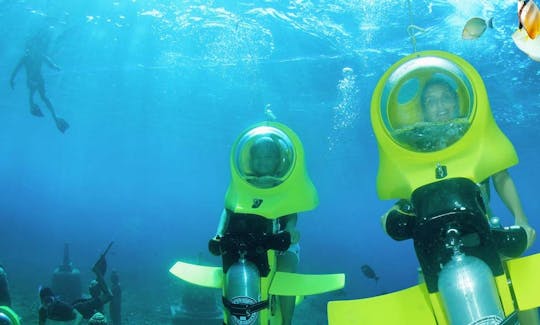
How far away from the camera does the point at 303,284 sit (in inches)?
147

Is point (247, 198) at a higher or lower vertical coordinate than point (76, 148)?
lower

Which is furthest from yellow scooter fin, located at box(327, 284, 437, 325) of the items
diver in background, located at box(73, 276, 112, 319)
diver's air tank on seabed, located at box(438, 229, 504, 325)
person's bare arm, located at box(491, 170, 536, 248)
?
diver in background, located at box(73, 276, 112, 319)

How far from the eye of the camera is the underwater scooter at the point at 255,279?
3.33m

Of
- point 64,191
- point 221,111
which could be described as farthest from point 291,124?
point 64,191

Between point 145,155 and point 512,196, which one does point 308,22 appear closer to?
point 512,196

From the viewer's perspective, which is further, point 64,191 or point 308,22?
point 64,191

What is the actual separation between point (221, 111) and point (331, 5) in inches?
615

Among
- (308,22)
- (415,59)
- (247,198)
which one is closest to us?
(415,59)

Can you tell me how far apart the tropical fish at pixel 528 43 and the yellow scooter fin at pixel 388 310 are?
1674 millimetres

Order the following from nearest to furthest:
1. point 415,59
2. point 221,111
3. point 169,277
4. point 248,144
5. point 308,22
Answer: point 415,59
point 248,144
point 308,22
point 169,277
point 221,111

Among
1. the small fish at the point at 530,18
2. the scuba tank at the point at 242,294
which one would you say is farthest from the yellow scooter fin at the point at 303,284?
the small fish at the point at 530,18

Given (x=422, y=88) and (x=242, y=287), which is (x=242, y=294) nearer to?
(x=242, y=287)

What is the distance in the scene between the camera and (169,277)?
21719mm

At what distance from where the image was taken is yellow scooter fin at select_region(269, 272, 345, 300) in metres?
3.65
